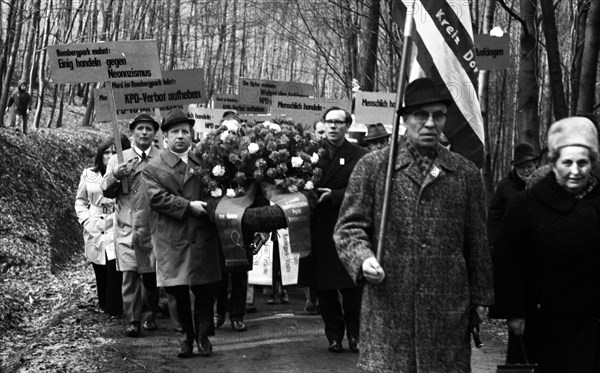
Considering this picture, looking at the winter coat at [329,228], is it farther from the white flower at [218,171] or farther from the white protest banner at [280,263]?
the white protest banner at [280,263]

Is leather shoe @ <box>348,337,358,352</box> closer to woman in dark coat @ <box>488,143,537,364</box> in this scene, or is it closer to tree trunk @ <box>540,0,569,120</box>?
woman in dark coat @ <box>488,143,537,364</box>

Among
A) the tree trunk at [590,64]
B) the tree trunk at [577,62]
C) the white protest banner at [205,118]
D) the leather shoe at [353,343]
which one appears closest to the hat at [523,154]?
the tree trunk at [590,64]

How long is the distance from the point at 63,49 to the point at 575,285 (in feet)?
26.1

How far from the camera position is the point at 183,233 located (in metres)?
9.40

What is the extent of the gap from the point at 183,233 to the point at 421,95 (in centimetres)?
421

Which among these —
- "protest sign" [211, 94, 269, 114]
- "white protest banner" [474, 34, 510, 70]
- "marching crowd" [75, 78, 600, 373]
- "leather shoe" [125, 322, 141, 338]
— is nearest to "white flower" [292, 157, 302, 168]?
"leather shoe" [125, 322, 141, 338]

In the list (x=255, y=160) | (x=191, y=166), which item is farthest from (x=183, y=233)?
(x=255, y=160)

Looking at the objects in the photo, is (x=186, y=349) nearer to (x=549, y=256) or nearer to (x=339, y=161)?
(x=339, y=161)

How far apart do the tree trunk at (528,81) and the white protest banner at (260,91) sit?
667cm

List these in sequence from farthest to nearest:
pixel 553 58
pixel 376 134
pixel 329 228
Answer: pixel 376 134
pixel 553 58
pixel 329 228

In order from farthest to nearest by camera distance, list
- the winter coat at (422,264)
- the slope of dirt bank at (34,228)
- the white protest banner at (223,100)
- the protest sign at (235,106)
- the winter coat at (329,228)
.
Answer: the white protest banner at (223,100), the protest sign at (235,106), the slope of dirt bank at (34,228), the winter coat at (329,228), the winter coat at (422,264)

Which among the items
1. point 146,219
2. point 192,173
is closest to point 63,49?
point 146,219

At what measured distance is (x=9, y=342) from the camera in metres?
10.4

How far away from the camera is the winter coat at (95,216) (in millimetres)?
11773
